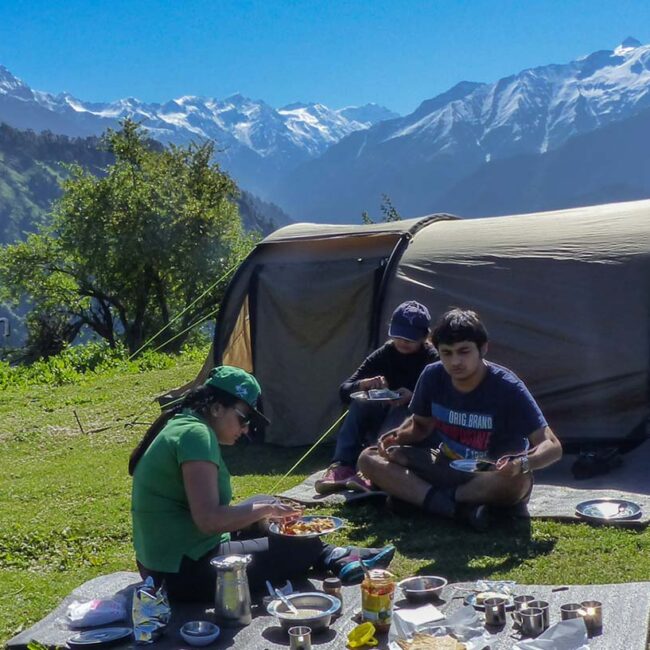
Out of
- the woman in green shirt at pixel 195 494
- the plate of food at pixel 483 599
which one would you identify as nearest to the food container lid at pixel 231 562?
the woman in green shirt at pixel 195 494

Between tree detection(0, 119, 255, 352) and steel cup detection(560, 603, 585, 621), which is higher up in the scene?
tree detection(0, 119, 255, 352)

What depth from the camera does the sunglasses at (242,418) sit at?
173 inches

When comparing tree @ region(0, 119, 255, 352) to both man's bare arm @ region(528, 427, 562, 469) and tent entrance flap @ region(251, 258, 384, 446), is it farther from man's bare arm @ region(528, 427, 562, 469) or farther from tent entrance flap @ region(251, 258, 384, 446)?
man's bare arm @ region(528, 427, 562, 469)

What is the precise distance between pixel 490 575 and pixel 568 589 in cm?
64

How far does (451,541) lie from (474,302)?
3118 millimetres

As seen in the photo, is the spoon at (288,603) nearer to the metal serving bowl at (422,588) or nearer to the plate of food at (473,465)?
the metal serving bowl at (422,588)

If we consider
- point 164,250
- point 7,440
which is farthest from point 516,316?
point 164,250

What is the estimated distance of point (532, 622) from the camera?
4.00 metres

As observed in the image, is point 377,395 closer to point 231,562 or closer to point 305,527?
point 305,527

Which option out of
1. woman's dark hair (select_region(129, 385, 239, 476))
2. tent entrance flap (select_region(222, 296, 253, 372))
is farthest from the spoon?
tent entrance flap (select_region(222, 296, 253, 372))

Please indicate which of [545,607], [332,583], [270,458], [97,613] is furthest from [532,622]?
[270,458]

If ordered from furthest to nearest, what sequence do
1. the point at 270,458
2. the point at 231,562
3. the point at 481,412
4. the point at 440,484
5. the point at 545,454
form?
the point at 270,458 < the point at 440,484 < the point at 481,412 < the point at 545,454 < the point at 231,562

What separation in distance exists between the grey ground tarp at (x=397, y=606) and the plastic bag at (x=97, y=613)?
0.07m

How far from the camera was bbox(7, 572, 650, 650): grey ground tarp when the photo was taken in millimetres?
4016
